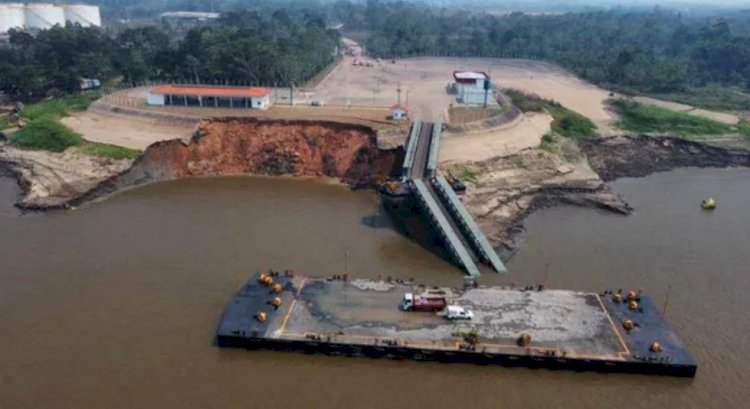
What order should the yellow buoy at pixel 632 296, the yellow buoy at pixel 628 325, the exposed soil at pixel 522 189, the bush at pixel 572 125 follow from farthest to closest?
the bush at pixel 572 125 → the exposed soil at pixel 522 189 → the yellow buoy at pixel 632 296 → the yellow buoy at pixel 628 325

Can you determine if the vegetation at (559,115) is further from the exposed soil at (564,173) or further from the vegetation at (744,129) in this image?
the vegetation at (744,129)

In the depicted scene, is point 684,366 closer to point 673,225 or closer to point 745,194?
point 673,225

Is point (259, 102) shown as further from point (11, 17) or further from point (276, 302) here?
point (11, 17)

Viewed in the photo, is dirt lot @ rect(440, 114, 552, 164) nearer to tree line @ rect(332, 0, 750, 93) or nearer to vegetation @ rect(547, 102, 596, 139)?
vegetation @ rect(547, 102, 596, 139)

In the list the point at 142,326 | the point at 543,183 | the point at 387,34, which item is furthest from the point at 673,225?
the point at 387,34

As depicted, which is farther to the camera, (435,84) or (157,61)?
(435,84)

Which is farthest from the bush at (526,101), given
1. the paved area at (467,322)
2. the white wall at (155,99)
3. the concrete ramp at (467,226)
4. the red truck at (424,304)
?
the red truck at (424,304)

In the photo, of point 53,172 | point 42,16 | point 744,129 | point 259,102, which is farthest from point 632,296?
point 42,16
